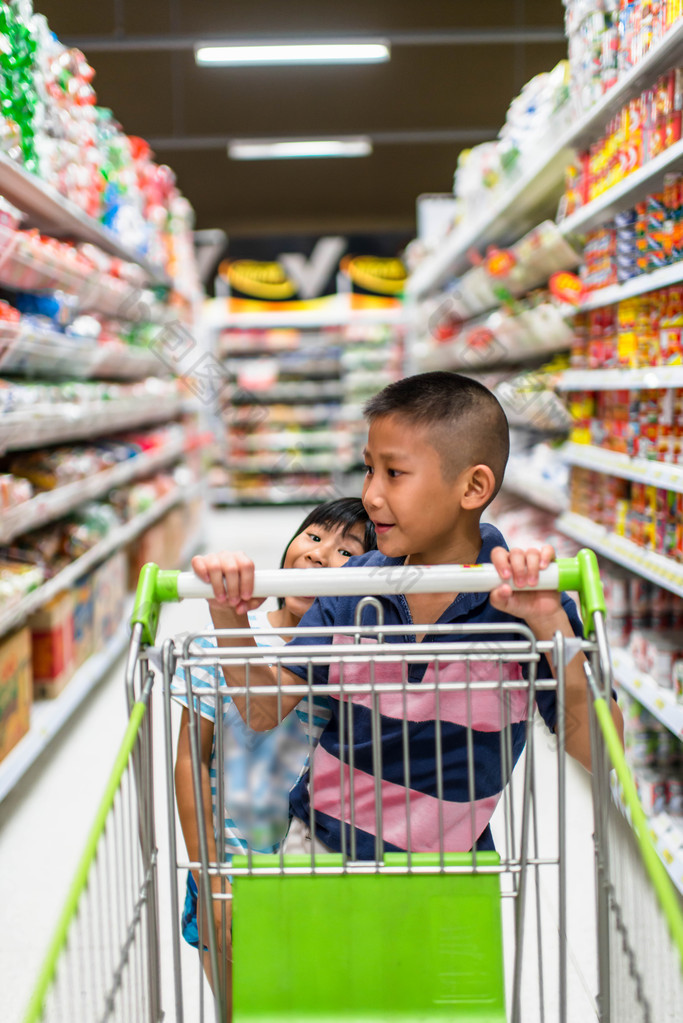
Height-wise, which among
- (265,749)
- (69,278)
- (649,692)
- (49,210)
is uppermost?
(49,210)

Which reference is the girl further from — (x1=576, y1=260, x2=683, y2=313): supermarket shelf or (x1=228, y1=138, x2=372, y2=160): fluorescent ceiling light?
(x1=228, y1=138, x2=372, y2=160): fluorescent ceiling light

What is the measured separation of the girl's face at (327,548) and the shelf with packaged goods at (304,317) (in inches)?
421

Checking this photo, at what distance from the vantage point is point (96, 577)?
427 cm

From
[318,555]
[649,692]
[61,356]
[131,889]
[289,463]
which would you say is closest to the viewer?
[131,889]

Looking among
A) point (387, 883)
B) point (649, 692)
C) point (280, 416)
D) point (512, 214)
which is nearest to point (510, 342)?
point (512, 214)

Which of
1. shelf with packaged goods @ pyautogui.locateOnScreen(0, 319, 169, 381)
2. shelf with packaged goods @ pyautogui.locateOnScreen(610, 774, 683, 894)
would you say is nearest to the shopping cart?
shelf with packaged goods @ pyautogui.locateOnScreen(610, 774, 683, 894)

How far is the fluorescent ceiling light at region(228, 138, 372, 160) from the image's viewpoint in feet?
33.4

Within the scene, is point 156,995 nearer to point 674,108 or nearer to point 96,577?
point 674,108

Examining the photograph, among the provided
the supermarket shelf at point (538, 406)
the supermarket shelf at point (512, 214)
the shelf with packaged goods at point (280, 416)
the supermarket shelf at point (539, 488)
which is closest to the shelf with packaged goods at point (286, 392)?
the shelf with packaged goods at point (280, 416)

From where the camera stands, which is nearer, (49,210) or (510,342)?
(49,210)

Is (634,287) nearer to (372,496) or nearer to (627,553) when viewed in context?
(627,553)

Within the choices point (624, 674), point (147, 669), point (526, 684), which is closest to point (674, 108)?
point (624, 674)

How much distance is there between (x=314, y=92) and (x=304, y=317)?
3549 millimetres

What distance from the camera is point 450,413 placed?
1.28 meters
